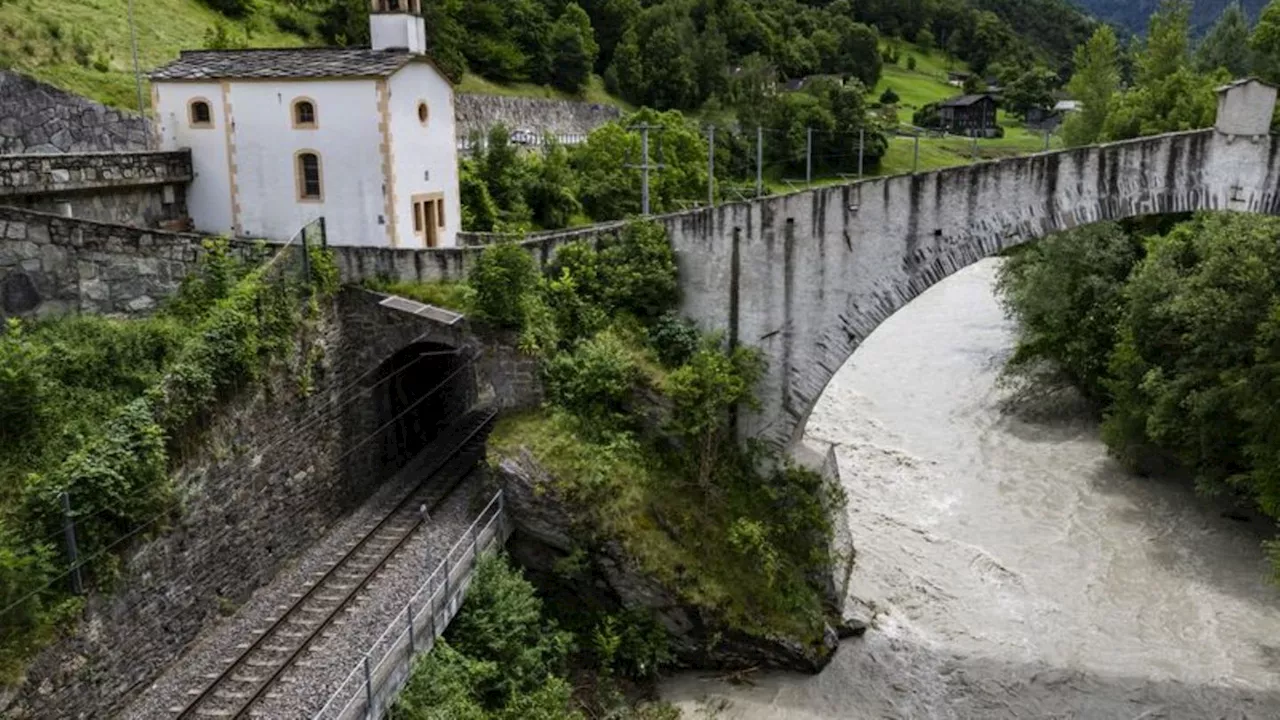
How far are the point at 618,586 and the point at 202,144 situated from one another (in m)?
13.1

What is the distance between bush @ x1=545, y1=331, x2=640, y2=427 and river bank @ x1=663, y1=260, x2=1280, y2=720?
14.9 ft

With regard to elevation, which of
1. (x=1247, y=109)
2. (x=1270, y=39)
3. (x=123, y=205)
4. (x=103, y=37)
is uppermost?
(x=103, y=37)

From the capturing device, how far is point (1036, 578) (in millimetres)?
20391

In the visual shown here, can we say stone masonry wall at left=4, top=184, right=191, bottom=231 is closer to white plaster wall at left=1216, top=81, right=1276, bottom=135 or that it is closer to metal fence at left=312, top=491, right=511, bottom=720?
metal fence at left=312, top=491, right=511, bottom=720

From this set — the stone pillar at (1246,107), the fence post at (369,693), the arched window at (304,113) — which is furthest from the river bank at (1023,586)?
the arched window at (304,113)

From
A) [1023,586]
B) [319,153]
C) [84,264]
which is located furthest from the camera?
[319,153]

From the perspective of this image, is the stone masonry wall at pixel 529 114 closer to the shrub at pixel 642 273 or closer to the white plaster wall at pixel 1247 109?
the shrub at pixel 642 273

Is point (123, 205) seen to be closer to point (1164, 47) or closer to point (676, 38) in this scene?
point (1164, 47)

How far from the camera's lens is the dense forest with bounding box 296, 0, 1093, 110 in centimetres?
5038

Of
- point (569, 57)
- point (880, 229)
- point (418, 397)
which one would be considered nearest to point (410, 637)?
point (418, 397)

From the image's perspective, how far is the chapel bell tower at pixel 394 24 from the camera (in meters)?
22.2

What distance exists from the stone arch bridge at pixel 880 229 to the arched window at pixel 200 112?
325 inches

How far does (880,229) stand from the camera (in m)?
18.7

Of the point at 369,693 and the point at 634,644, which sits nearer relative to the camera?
the point at 369,693
